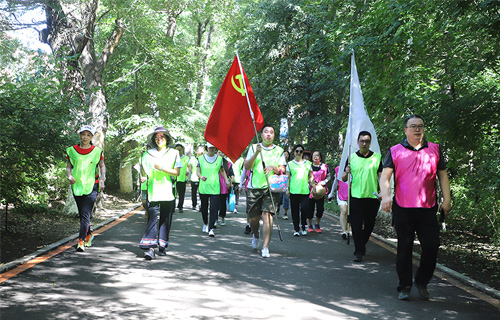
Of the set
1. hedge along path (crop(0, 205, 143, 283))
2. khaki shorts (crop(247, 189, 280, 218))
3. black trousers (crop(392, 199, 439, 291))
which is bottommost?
hedge along path (crop(0, 205, 143, 283))

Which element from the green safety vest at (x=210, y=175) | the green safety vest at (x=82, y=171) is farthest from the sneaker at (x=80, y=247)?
the green safety vest at (x=210, y=175)

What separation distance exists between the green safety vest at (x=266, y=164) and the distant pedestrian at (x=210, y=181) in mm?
2543

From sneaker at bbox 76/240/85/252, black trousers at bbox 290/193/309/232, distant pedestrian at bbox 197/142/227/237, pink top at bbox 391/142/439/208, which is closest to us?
pink top at bbox 391/142/439/208

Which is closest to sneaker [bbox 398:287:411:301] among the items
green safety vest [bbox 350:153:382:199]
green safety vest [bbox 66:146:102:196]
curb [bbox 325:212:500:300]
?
curb [bbox 325:212:500:300]

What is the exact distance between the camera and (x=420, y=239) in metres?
6.09

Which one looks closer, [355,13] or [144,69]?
[355,13]

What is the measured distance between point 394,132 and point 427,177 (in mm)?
6598

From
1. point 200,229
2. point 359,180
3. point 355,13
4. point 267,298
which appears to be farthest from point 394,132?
point 267,298

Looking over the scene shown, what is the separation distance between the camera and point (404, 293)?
6.01 m

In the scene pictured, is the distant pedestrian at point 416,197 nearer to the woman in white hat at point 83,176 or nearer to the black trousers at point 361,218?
the black trousers at point 361,218

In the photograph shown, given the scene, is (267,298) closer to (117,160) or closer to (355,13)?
(355,13)

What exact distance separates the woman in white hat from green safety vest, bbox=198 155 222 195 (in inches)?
118

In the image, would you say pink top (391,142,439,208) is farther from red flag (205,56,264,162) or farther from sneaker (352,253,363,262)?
red flag (205,56,264,162)

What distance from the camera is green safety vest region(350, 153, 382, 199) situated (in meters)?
8.70
